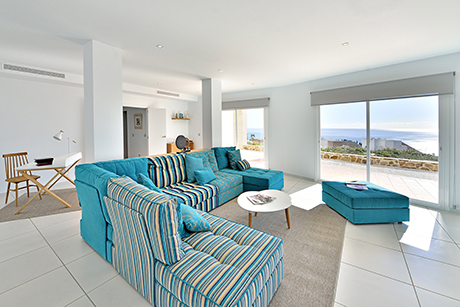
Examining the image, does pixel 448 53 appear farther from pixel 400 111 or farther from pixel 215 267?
pixel 215 267

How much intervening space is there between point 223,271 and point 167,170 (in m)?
2.39

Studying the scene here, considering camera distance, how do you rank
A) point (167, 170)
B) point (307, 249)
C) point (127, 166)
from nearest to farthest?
point (307, 249)
point (127, 166)
point (167, 170)

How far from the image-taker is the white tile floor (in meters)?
1.63

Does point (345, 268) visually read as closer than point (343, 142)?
Yes

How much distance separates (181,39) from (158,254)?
8.94 ft

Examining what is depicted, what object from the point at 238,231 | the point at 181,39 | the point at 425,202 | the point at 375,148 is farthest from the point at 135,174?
the point at 425,202

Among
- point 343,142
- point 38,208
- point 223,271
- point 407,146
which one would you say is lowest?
point 38,208

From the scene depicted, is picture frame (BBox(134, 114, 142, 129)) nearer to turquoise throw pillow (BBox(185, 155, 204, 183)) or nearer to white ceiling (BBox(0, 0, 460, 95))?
white ceiling (BBox(0, 0, 460, 95))

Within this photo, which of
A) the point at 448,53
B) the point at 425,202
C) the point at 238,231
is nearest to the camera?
the point at 238,231

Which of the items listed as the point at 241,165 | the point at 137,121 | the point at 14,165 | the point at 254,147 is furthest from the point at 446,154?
the point at 137,121

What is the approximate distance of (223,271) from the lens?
129 centimetres

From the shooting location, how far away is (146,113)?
7.04 meters

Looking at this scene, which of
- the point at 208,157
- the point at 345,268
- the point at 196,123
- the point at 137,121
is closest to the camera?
the point at 345,268

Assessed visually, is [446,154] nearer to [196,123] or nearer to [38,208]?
[196,123]
